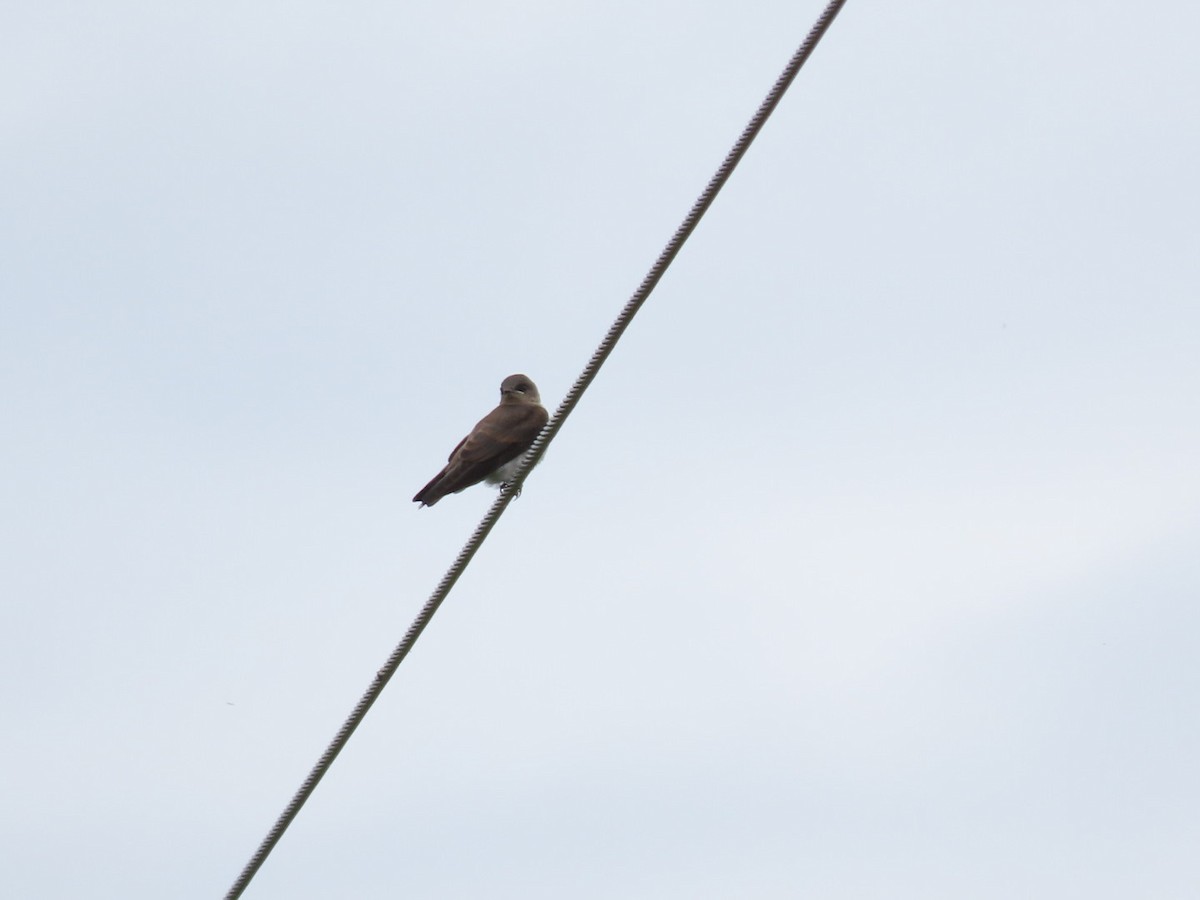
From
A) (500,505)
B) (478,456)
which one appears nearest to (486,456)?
(478,456)

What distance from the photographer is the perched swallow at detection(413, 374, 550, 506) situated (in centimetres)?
1225

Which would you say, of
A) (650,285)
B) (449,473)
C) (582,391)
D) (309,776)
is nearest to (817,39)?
(650,285)

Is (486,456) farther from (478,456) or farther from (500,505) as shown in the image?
(500,505)

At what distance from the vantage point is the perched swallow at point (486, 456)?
12250 millimetres

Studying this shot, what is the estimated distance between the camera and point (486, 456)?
40.2ft

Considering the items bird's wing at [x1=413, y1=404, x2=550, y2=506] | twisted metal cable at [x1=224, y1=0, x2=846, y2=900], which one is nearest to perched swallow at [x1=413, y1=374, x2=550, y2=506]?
bird's wing at [x1=413, y1=404, x2=550, y2=506]

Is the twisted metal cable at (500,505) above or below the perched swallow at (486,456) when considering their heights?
below

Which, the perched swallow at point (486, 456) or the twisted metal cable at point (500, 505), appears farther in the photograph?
the perched swallow at point (486, 456)

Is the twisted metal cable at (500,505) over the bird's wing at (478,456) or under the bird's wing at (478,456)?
under

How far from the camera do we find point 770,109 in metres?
6.01

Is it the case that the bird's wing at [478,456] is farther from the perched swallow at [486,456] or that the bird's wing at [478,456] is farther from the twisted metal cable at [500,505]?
the twisted metal cable at [500,505]

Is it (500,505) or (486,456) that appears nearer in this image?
(500,505)

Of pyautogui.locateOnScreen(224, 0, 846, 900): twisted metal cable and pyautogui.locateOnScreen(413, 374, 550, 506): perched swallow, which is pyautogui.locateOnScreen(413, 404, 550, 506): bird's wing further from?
pyautogui.locateOnScreen(224, 0, 846, 900): twisted metal cable

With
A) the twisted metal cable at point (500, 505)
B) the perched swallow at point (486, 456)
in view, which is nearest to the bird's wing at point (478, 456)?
the perched swallow at point (486, 456)
